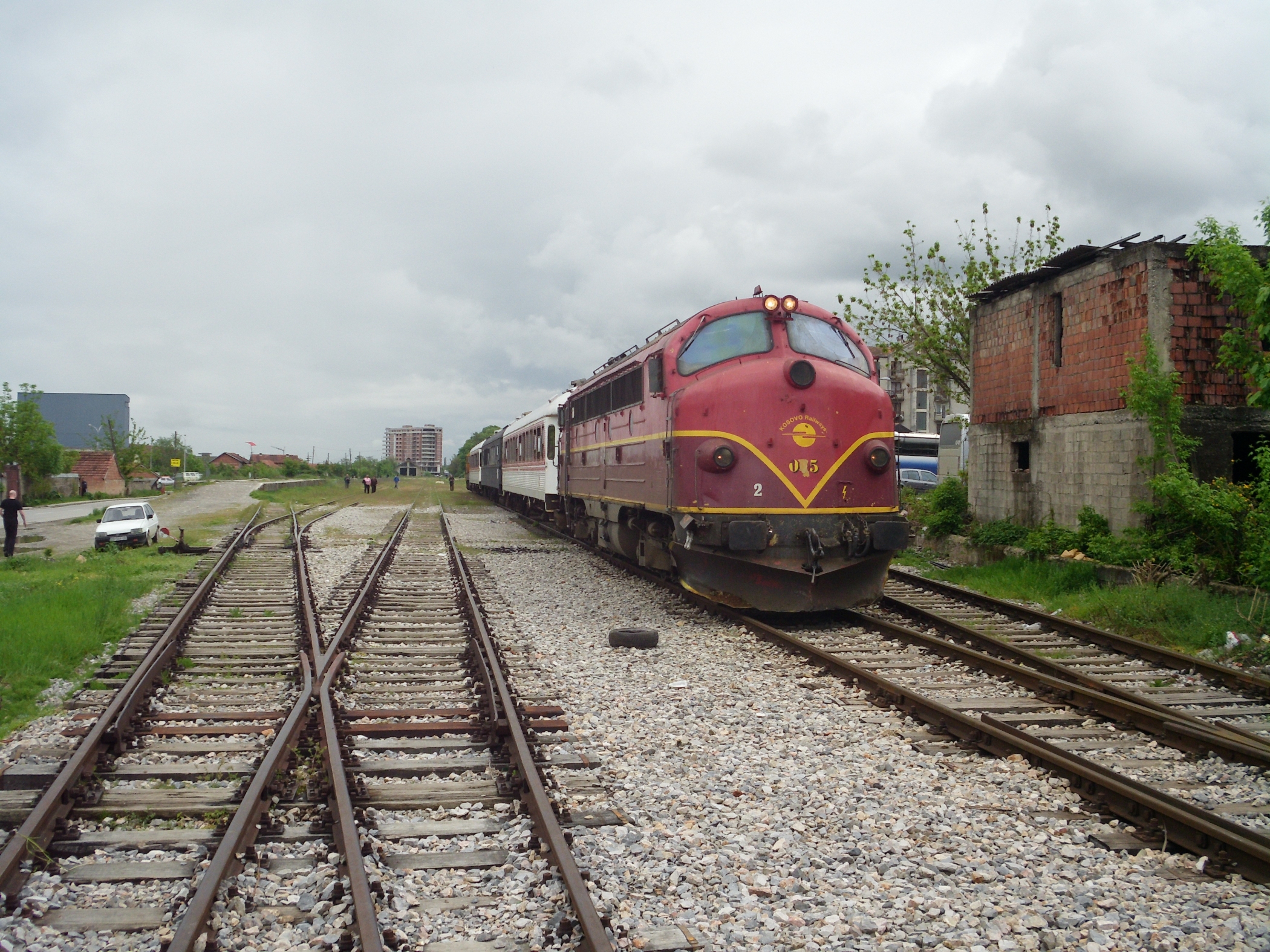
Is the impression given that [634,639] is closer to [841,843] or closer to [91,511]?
[841,843]

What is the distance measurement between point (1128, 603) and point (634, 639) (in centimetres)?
567

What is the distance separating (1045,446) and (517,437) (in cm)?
1837

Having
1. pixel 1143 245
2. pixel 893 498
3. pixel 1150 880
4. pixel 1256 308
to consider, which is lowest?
pixel 1150 880

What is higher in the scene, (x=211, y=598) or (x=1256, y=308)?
(x=1256, y=308)

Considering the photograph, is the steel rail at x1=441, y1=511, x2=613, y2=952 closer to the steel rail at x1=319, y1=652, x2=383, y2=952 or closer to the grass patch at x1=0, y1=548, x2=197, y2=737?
the steel rail at x1=319, y1=652, x2=383, y2=952

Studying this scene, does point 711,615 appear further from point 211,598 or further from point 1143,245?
point 1143,245

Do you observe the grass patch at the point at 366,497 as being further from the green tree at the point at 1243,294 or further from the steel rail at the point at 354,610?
the green tree at the point at 1243,294

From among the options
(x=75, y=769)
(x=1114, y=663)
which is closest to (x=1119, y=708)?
(x=1114, y=663)

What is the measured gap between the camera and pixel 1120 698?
22.8 ft

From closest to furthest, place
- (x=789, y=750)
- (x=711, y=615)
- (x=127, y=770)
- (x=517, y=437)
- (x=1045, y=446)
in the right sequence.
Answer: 1. (x=127, y=770)
2. (x=789, y=750)
3. (x=711, y=615)
4. (x=1045, y=446)
5. (x=517, y=437)

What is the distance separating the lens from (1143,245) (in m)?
12.2

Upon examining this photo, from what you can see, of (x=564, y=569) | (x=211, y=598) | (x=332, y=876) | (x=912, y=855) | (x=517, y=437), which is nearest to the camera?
(x=332, y=876)

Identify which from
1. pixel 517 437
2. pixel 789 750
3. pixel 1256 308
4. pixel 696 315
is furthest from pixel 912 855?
pixel 517 437

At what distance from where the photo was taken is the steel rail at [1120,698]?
569cm
